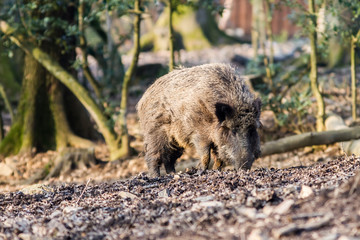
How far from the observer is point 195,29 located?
21.2 meters

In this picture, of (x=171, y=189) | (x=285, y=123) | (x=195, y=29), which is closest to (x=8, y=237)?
(x=171, y=189)

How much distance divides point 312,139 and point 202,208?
15.4 ft

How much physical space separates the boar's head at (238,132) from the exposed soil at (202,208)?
2.06 ft

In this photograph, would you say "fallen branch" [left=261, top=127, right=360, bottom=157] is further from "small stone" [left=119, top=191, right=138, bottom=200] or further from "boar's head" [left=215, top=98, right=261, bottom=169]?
"small stone" [left=119, top=191, right=138, bottom=200]

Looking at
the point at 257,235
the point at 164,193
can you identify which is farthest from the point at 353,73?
the point at 257,235

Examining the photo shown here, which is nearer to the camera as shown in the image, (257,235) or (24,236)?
(257,235)

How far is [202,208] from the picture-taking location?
4.00 meters

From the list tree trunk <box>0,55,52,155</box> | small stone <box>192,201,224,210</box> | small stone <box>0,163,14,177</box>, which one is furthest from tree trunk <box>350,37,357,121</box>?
small stone <box>0,163,14,177</box>

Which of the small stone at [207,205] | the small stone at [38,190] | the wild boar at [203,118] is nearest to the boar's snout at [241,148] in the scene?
the wild boar at [203,118]

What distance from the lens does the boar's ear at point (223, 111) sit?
253 inches

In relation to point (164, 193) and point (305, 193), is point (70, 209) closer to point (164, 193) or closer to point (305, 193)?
point (164, 193)

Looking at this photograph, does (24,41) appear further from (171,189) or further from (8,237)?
(8,237)

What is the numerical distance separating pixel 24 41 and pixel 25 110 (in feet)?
5.11

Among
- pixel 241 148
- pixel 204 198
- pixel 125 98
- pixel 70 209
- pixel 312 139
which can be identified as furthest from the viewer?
pixel 125 98
